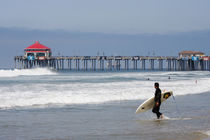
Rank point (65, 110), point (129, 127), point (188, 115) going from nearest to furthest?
point (129, 127) → point (188, 115) → point (65, 110)

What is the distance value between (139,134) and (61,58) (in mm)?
96387

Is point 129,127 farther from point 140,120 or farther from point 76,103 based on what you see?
point 76,103

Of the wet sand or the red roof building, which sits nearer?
the wet sand

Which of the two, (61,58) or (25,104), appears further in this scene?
(61,58)

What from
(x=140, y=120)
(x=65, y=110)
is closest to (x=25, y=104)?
(x=65, y=110)

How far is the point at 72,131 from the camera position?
10.7 meters

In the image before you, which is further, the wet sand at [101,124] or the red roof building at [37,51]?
the red roof building at [37,51]

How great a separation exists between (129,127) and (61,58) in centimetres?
9535

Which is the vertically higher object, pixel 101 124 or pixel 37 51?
pixel 37 51

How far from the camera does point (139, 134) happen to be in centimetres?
1030

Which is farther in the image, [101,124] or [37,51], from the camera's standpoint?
[37,51]

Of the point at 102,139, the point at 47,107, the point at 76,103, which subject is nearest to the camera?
the point at 102,139

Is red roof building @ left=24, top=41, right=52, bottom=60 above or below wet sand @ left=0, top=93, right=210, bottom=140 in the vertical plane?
above

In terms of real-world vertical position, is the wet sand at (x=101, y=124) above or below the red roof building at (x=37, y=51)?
below
